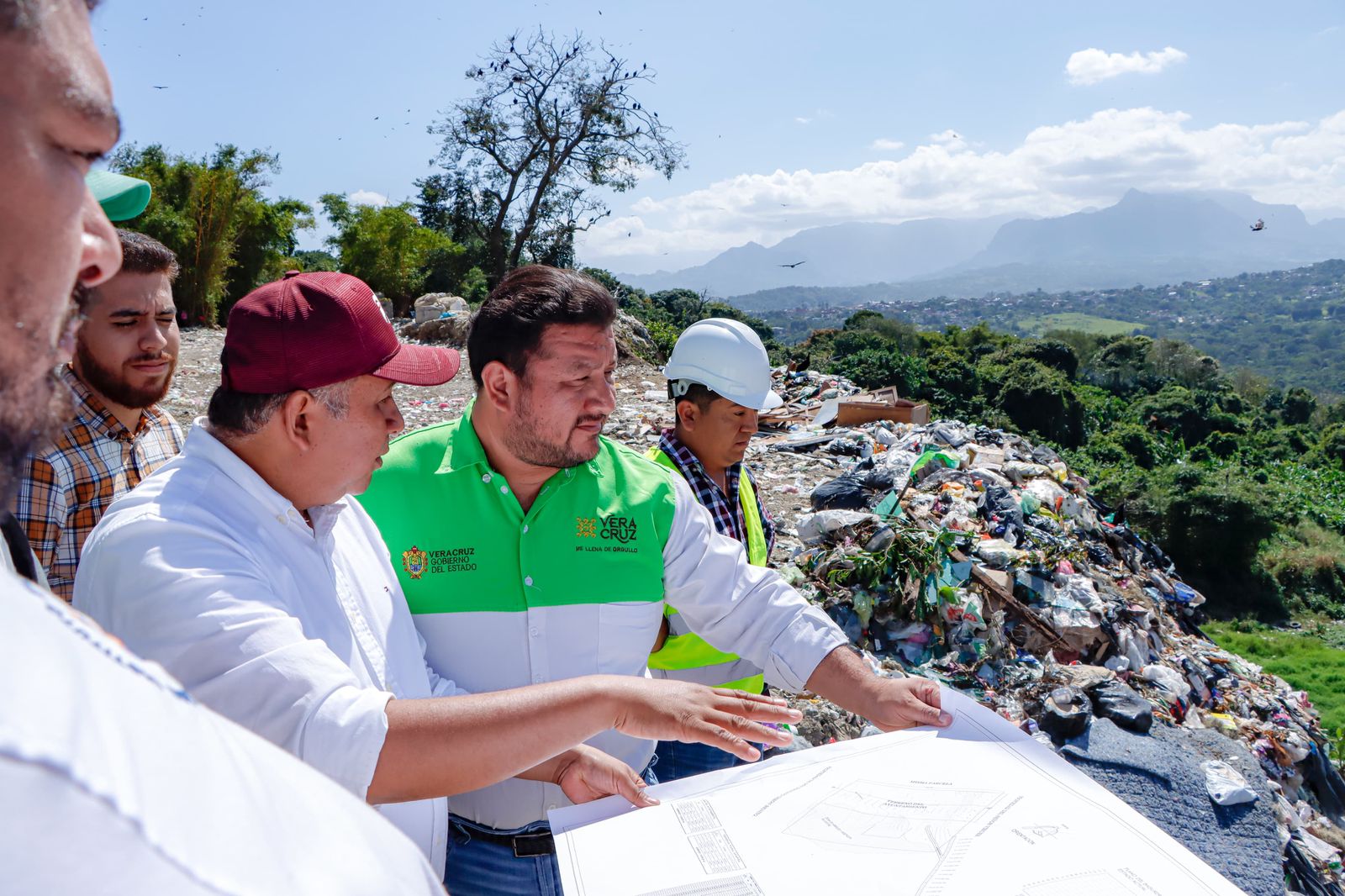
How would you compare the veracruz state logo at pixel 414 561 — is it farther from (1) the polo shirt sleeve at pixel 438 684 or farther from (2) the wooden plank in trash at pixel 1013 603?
(2) the wooden plank in trash at pixel 1013 603

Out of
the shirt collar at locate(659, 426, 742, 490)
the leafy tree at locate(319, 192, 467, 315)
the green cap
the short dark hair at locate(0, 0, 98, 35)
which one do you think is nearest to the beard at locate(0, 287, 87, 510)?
the short dark hair at locate(0, 0, 98, 35)

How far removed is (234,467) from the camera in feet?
4.41

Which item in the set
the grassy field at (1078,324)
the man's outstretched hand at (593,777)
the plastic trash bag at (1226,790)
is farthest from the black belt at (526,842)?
the grassy field at (1078,324)

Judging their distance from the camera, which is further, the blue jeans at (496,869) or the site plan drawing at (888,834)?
the blue jeans at (496,869)

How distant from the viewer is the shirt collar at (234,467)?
1.34 m

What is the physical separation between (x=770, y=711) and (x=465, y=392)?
36.5ft

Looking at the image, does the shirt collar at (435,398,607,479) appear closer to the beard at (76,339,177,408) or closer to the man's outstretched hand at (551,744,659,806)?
the man's outstretched hand at (551,744,659,806)

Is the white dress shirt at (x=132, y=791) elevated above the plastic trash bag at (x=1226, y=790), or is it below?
above

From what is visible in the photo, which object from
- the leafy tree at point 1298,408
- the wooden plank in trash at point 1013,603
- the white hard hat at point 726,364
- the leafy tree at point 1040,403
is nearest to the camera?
the white hard hat at point 726,364

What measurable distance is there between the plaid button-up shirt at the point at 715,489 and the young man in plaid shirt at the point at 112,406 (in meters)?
1.73

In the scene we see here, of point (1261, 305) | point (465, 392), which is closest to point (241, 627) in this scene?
point (465, 392)

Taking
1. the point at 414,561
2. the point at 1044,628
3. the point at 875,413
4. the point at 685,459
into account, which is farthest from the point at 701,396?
the point at 875,413

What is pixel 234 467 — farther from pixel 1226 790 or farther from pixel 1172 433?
pixel 1172 433

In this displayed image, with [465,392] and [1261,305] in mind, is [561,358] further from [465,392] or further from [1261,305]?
[1261,305]
